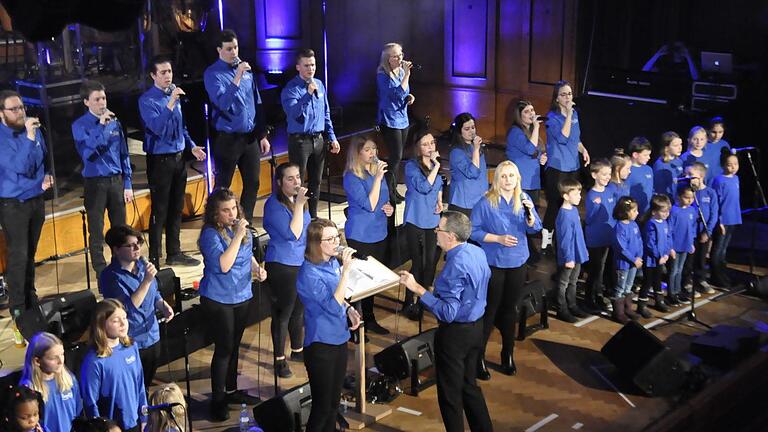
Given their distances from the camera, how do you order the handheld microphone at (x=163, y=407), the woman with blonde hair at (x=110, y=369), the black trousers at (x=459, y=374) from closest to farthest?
the handheld microphone at (x=163, y=407), the woman with blonde hair at (x=110, y=369), the black trousers at (x=459, y=374)

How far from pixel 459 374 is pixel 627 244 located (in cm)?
263

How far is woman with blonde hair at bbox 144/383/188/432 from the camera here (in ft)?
16.3

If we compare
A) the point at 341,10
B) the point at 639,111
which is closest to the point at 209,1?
the point at 341,10

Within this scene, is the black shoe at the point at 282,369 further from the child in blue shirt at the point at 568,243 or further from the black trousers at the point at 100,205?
the child in blue shirt at the point at 568,243

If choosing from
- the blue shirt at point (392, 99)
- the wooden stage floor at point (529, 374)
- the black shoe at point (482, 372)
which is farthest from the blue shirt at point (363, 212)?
the blue shirt at point (392, 99)

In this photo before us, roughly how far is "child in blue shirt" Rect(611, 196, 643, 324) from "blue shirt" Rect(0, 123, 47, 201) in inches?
161

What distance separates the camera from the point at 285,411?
5625mm

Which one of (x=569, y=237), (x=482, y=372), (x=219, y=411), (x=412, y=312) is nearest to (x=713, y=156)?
(x=569, y=237)

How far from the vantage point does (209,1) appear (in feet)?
35.6

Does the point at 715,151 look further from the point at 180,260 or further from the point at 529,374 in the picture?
the point at 180,260

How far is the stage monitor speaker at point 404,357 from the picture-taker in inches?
251

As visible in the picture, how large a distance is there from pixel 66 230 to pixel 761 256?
5.91m

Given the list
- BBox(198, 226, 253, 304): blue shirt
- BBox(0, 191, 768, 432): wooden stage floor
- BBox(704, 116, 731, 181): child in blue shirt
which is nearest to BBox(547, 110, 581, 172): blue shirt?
BBox(704, 116, 731, 181): child in blue shirt

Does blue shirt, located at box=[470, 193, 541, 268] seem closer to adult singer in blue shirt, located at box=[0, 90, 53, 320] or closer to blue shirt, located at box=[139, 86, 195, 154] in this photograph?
blue shirt, located at box=[139, 86, 195, 154]
